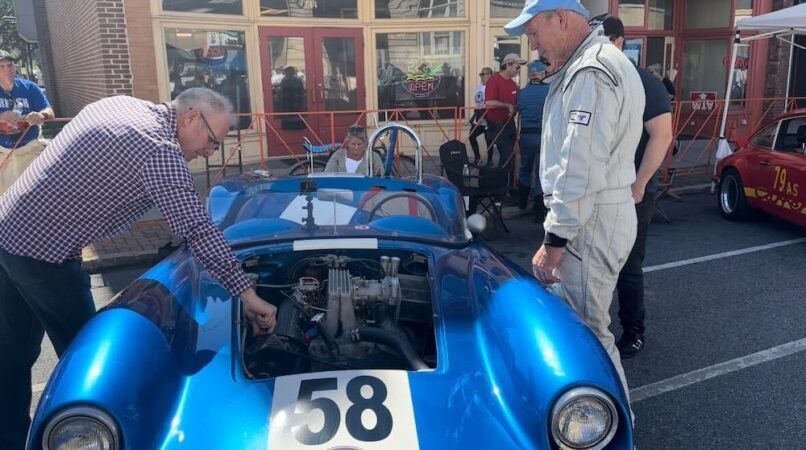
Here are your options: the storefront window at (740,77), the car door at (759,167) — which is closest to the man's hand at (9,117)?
the car door at (759,167)

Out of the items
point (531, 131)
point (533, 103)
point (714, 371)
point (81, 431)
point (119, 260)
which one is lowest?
point (714, 371)

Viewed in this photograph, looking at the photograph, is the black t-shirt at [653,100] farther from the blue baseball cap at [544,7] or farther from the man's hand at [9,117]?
the man's hand at [9,117]

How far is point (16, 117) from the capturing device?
6973 mm

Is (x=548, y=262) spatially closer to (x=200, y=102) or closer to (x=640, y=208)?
(x=640, y=208)

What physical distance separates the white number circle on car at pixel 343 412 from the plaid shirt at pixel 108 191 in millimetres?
500

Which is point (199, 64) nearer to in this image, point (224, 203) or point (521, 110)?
point (521, 110)

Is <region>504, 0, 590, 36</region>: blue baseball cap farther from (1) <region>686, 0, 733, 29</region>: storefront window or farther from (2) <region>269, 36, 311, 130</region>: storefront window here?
(1) <region>686, 0, 733, 29</region>: storefront window

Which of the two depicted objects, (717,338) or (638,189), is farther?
(717,338)

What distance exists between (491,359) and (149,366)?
49.0 inches

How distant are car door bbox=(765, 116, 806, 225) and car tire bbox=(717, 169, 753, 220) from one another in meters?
0.46

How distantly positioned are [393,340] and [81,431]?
119cm

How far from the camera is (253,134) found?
11.4 meters

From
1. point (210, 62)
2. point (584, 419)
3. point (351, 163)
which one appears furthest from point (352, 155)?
point (210, 62)

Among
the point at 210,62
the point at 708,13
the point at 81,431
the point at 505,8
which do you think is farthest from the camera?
the point at 708,13
